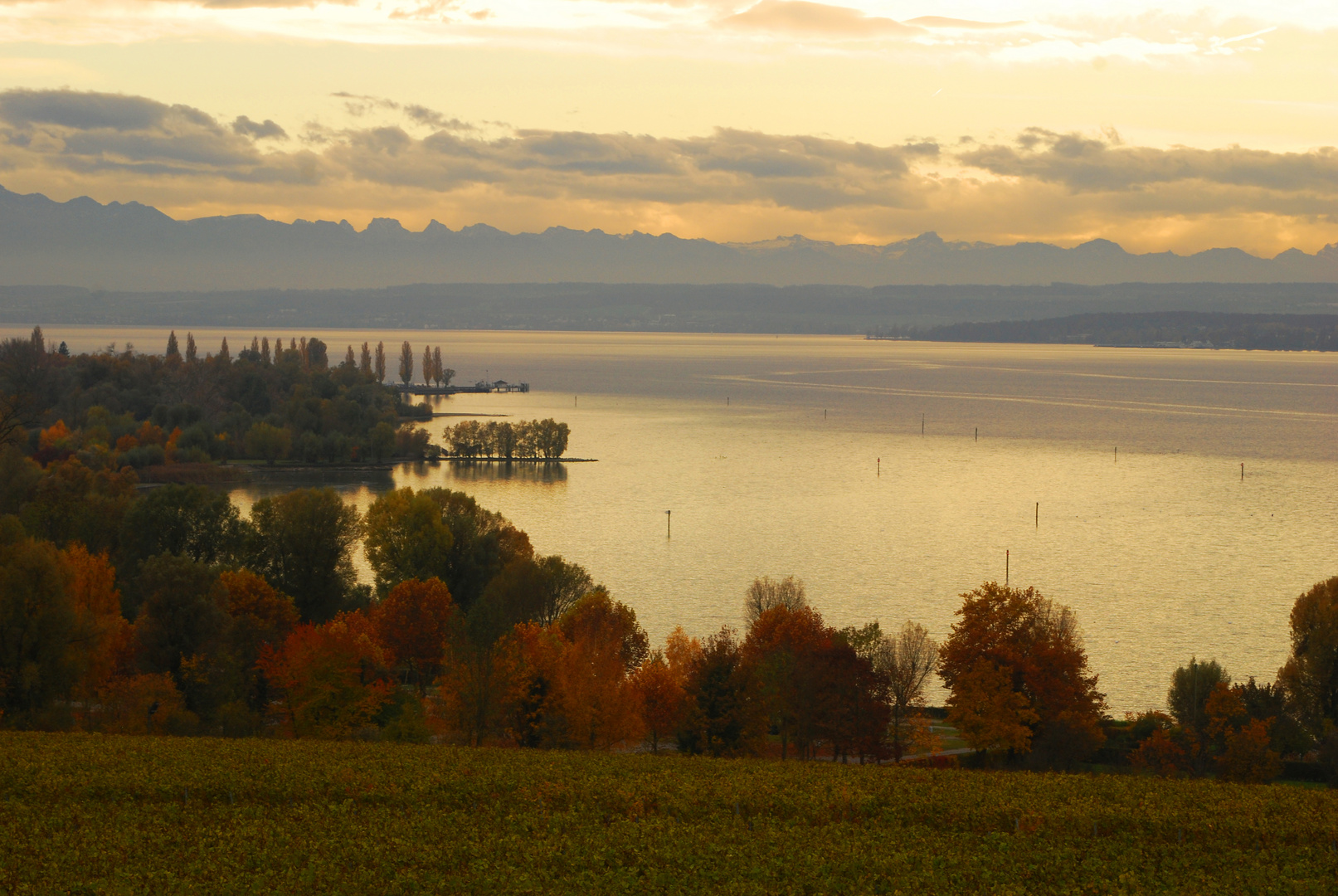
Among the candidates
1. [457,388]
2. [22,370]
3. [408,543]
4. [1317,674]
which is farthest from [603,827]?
[457,388]

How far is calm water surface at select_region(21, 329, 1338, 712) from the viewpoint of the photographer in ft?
163

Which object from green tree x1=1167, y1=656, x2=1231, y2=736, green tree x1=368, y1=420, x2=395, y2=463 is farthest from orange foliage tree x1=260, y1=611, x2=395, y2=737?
green tree x1=368, y1=420, x2=395, y2=463

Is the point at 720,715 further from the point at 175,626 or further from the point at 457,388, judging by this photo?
the point at 457,388

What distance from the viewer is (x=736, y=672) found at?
29750mm

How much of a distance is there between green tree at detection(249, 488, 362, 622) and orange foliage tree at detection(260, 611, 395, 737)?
35.4 ft

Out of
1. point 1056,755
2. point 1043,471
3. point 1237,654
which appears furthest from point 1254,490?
point 1056,755

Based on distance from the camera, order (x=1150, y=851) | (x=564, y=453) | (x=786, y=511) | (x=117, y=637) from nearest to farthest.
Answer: (x=1150, y=851), (x=117, y=637), (x=786, y=511), (x=564, y=453)

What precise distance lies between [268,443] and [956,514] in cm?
5655

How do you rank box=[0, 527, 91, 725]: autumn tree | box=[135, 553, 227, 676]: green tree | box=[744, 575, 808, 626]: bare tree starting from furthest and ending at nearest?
box=[744, 575, 808, 626]: bare tree < box=[135, 553, 227, 676]: green tree < box=[0, 527, 91, 725]: autumn tree

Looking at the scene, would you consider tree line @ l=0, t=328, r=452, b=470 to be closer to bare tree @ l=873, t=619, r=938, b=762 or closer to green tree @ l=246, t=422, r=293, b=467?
green tree @ l=246, t=422, r=293, b=467

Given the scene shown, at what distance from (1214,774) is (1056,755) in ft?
12.7

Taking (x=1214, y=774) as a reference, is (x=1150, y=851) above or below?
above

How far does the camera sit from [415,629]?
1495 inches

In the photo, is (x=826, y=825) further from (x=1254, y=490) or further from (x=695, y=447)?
(x=695, y=447)
